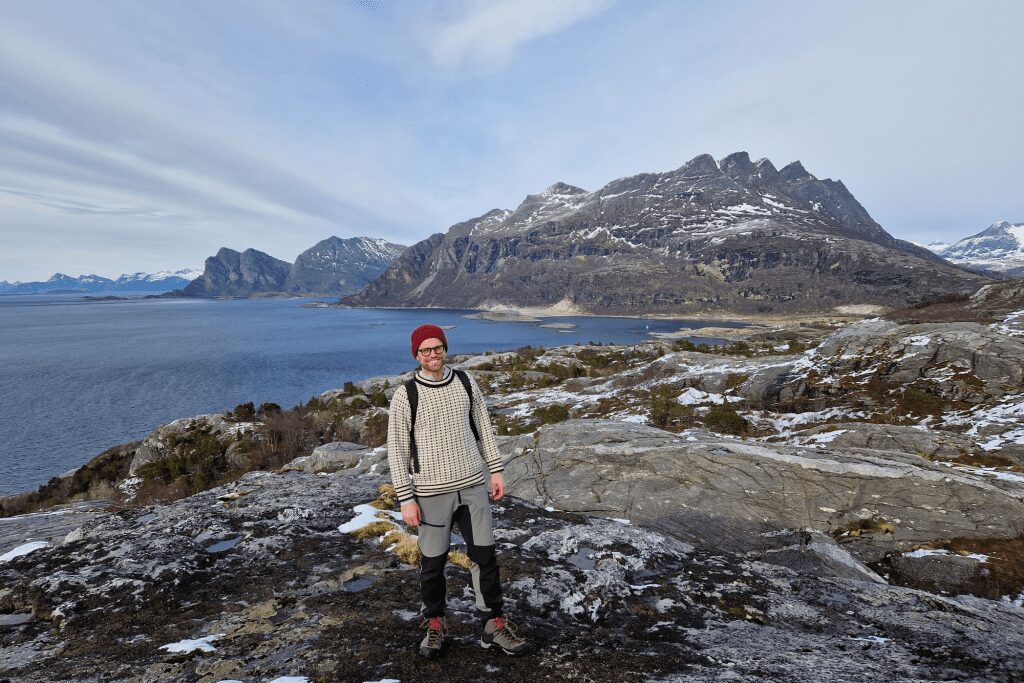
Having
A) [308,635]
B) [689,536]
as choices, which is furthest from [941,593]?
[308,635]

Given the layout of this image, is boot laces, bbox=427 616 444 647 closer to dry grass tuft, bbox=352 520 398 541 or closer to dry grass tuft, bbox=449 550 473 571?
dry grass tuft, bbox=449 550 473 571

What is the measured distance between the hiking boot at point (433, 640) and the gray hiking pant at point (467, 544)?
0.17 meters

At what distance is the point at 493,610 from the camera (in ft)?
16.9

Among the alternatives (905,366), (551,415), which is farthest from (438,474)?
(905,366)

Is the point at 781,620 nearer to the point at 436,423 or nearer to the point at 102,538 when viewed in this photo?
the point at 436,423

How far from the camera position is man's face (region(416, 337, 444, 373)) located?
5.20 metres

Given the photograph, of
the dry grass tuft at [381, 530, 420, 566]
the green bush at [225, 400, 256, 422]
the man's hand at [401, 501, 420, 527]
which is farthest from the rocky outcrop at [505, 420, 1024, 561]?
the green bush at [225, 400, 256, 422]

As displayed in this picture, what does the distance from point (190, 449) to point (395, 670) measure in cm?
3515

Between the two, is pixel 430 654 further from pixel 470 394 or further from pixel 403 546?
pixel 403 546

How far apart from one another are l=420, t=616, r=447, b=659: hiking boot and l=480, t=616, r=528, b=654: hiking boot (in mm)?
525

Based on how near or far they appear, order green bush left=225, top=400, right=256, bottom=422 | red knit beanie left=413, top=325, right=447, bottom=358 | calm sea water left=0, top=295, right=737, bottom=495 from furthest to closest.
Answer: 1. calm sea water left=0, top=295, right=737, bottom=495
2. green bush left=225, top=400, right=256, bottom=422
3. red knit beanie left=413, top=325, right=447, bottom=358

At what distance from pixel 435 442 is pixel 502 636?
2.34 metres

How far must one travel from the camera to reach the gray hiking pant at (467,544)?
5.14 m

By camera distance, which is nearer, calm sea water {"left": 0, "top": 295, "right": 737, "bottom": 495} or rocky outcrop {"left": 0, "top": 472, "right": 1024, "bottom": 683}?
rocky outcrop {"left": 0, "top": 472, "right": 1024, "bottom": 683}
